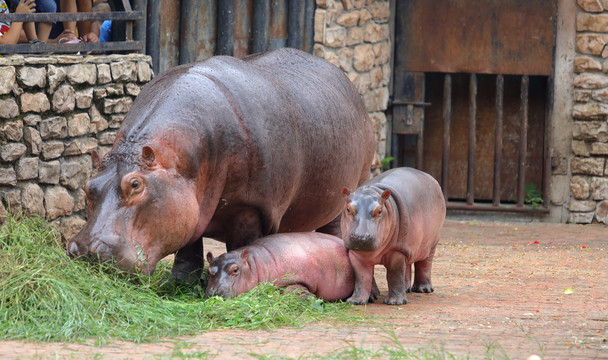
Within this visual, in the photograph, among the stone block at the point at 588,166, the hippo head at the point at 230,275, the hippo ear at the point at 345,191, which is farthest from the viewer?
the stone block at the point at 588,166

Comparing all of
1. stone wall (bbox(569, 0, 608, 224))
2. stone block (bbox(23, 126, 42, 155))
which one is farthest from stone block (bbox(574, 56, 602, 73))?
stone block (bbox(23, 126, 42, 155))

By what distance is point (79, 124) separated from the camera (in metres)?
7.13

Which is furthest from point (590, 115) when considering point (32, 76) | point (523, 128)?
point (32, 76)

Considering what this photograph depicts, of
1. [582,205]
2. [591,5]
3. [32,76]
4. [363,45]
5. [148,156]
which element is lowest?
[582,205]

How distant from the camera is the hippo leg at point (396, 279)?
5824mm

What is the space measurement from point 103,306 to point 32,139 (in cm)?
222

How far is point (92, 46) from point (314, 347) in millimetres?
3713

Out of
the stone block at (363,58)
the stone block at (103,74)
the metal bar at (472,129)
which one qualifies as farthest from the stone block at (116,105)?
the metal bar at (472,129)

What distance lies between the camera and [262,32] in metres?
9.58

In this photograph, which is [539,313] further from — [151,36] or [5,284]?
[151,36]

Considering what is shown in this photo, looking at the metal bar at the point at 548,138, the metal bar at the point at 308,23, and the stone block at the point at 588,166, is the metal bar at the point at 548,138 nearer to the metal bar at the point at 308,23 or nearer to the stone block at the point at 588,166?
the stone block at the point at 588,166

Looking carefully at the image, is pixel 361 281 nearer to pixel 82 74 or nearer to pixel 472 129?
pixel 82 74

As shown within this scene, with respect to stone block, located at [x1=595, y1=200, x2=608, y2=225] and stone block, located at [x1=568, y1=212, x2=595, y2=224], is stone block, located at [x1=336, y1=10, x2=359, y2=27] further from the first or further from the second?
stone block, located at [x1=595, y1=200, x2=608, y2=225]

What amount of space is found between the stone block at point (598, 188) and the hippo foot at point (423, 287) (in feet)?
17.0
